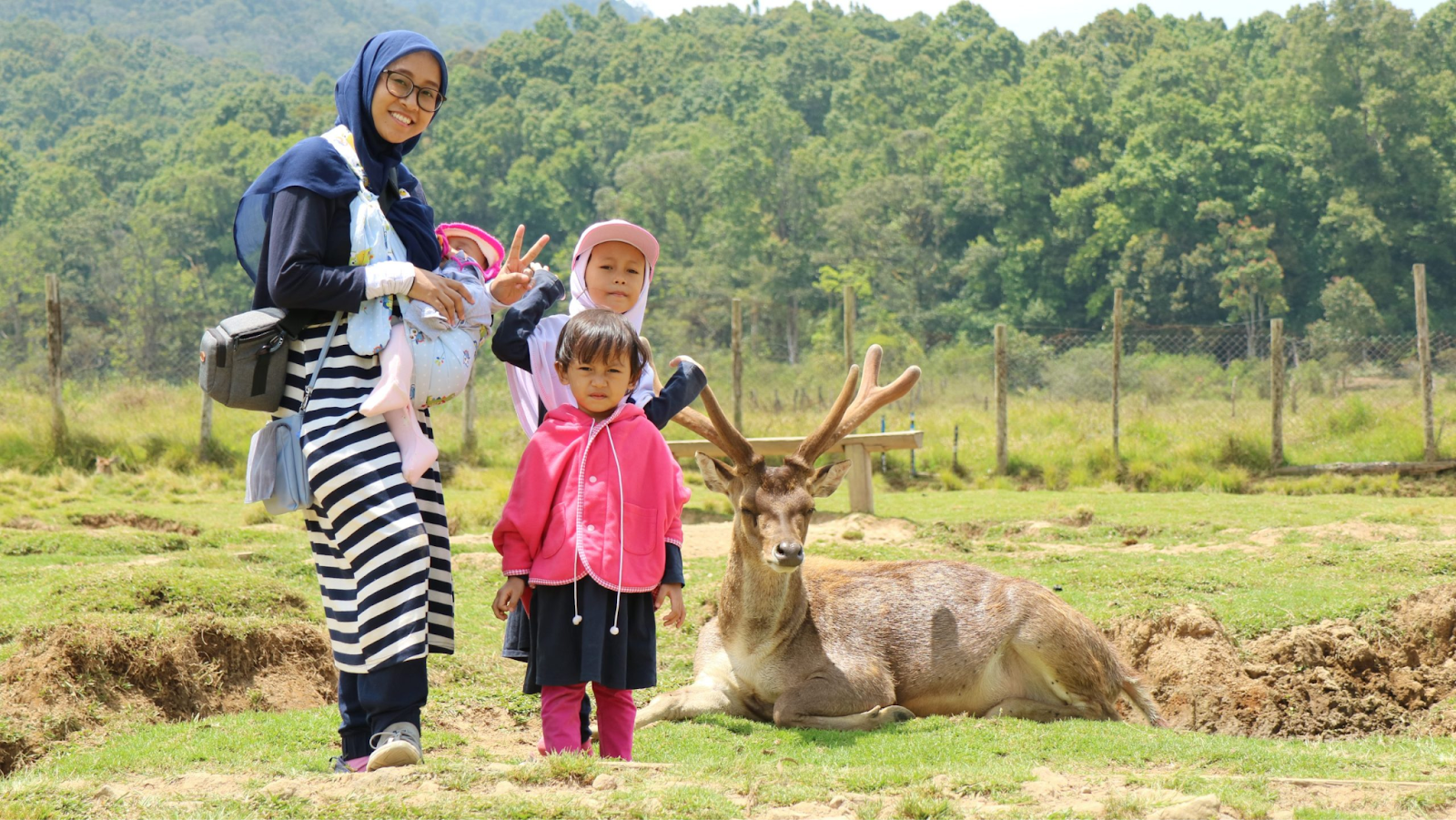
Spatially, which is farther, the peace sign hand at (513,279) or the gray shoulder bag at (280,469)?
the peace sign hand at (513,279)

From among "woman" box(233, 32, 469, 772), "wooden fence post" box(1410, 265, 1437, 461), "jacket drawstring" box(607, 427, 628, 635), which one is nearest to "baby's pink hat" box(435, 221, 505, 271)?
"woman" box(233, 32, 469, 772)

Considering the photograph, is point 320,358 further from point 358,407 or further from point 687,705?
point 687,705

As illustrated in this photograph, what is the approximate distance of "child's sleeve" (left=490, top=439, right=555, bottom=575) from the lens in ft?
14.5

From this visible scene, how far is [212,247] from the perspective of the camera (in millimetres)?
63625

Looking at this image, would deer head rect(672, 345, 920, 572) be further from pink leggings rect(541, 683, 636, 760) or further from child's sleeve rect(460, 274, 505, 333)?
child's sleeve rect(460, 274, 505, 333)

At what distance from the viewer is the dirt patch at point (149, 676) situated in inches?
221

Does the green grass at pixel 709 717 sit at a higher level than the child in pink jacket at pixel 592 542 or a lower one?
lower

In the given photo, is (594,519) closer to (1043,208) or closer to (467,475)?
(467,475)

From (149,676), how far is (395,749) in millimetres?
2796

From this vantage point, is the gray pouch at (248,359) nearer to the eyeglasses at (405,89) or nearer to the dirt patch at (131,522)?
the eyeglasses at (405,89)

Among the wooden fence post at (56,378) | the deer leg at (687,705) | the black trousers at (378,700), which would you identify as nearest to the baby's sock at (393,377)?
the black trousers at (378,700)

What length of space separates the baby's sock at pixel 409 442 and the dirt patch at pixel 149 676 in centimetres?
245

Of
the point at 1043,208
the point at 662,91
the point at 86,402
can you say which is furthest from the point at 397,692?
the point at 662,91

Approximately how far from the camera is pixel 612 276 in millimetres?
4934
